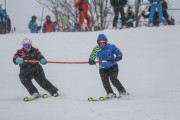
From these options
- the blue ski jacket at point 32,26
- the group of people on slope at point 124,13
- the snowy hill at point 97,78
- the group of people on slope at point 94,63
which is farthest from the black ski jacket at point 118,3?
the group of people on slope at point 94,63

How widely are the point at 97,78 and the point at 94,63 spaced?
2.84 metres

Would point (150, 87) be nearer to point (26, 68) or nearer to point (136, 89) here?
point (136, 89)

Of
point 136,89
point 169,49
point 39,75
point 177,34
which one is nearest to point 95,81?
point 136,89

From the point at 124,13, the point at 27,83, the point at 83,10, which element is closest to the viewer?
the point at 27,83

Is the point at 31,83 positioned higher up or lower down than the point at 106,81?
lower down

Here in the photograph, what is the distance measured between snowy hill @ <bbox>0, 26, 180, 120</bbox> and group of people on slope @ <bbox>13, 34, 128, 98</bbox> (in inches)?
16.0

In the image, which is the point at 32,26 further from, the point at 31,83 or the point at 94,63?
the point at 94,63

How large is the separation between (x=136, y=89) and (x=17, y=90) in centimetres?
326

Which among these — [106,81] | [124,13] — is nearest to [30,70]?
[106,81]

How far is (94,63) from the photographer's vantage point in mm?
9062

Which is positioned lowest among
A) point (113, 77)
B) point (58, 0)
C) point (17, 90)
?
point (17, 90)

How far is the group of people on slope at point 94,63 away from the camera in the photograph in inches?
352

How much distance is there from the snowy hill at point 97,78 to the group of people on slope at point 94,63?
41cm

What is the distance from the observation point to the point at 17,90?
11.3 metres
